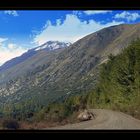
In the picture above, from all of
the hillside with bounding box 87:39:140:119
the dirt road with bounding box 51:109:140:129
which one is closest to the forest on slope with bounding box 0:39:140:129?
the hillside with bounding box 87:39:140:119

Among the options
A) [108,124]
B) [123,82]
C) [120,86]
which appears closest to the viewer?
[108,124]

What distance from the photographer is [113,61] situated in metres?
31.9

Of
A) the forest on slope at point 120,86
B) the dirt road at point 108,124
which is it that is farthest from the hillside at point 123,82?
the dirt road at point 108,124

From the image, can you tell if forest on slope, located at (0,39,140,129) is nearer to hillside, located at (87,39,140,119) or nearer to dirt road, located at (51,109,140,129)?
hillside, located at (87,39,140,119)

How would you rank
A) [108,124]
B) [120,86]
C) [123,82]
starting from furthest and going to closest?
[120,86]
[123,82]
[108,124]

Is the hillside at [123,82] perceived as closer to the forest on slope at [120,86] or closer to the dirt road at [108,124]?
the forest on slope at [120,86]

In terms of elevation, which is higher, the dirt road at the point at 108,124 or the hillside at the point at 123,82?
the hillside at the point at 123,82

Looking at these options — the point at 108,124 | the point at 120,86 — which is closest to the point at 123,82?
the point at 120,86

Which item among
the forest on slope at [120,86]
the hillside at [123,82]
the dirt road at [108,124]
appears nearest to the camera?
the dirt road at [108,124]

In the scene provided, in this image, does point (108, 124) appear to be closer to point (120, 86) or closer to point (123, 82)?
point (123, 82)

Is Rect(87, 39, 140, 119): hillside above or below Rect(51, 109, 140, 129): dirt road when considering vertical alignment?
above
